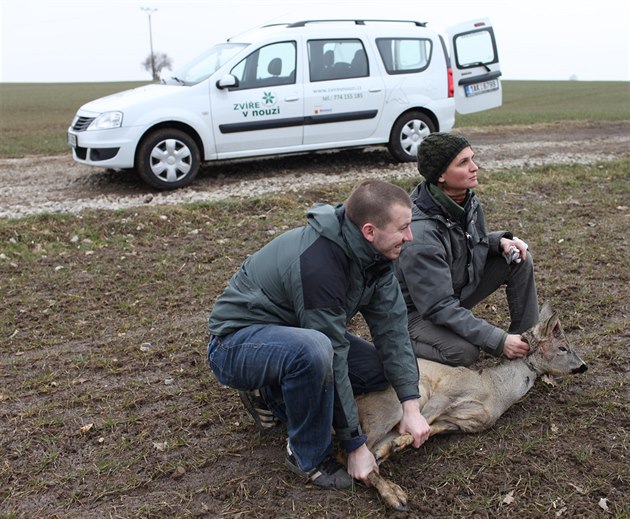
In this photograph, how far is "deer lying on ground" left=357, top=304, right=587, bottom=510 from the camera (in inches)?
128

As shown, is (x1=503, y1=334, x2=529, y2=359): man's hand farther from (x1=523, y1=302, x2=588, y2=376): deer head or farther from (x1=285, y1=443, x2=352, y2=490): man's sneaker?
(x1=285, y1=443, x2=352, y2=490): man's sneaker

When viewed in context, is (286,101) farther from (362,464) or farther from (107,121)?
(362,464)

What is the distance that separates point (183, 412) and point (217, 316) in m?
0.85

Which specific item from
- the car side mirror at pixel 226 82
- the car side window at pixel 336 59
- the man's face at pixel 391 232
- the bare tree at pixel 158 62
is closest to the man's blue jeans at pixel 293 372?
the man's face at pixel 391 232

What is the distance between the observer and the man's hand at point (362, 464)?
9.90 ft

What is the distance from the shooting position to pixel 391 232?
289 centimetres

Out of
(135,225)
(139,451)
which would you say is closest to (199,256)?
(135,225)

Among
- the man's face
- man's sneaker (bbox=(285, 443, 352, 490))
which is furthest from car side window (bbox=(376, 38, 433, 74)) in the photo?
man's sneaker (bbox=(285, 443, 352, 490))

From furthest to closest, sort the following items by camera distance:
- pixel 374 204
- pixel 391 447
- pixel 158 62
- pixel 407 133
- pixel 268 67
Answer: pixel 158 62 → pixel 407 133 → pixel 268 67 → pixel 391 447 → pixel 374 204

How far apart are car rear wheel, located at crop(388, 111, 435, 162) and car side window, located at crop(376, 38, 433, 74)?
643 millimetres

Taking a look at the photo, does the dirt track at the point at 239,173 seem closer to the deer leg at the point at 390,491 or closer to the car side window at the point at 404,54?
the car side window at the point at 404,54

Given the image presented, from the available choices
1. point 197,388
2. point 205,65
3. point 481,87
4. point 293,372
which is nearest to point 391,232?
point 293,372

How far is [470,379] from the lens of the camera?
11.6ft

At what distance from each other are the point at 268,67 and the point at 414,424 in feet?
23.6
